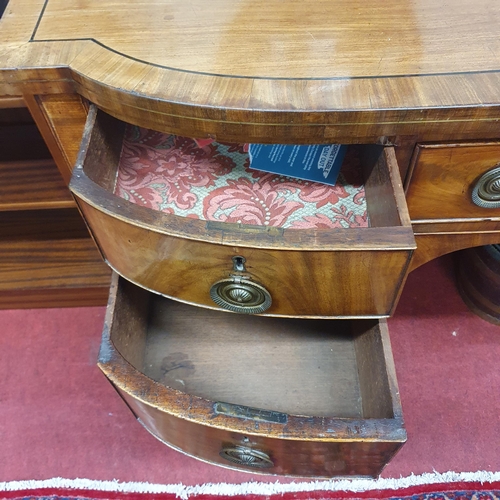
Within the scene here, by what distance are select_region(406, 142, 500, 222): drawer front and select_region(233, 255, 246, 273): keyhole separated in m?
0.23

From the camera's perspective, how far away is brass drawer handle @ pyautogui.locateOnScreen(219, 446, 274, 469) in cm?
58

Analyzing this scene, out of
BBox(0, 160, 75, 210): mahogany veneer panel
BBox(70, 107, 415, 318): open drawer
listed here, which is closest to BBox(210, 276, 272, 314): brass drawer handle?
BBox(70, 107, 415, 318): open drawer

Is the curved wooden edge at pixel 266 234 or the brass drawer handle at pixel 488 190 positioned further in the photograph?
the brass drawer handle at pixel 488 190

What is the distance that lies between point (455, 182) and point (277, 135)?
220 mm

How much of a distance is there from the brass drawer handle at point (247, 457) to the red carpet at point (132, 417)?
6.6 inches

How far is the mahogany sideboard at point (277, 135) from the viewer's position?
483 millimetres

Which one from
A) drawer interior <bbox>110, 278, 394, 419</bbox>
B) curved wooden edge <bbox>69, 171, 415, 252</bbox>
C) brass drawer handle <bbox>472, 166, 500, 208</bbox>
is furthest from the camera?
drawer interior <bbox>110, 278, 394, 419</bbox>

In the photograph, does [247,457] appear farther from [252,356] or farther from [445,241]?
[445,241]

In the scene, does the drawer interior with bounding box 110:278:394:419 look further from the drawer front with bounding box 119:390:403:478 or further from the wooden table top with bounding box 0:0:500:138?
the wooden table top with bounding box 0:0:500:138

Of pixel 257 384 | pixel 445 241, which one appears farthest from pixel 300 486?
pixel 445 241

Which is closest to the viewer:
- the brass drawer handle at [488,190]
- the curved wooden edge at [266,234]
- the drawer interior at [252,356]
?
the curved wooden edge at [266,234]

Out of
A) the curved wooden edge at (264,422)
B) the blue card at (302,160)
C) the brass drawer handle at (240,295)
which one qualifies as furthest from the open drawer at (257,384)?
the blue card at (302,160)

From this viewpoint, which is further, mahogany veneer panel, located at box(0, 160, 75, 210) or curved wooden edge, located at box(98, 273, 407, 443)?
mahogany veneer panel, located at box(0, 160, 75, 210)

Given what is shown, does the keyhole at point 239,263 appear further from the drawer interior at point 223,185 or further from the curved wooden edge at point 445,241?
the curved wooden edge at point 445,241
